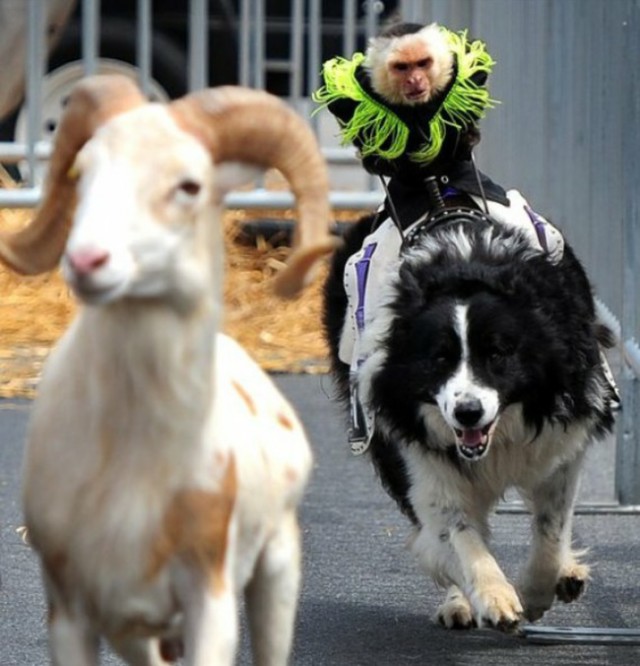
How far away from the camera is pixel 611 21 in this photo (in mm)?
7004

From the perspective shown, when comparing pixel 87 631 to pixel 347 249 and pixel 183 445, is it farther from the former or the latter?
pixel 347 249

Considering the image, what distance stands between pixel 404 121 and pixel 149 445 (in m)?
2.11

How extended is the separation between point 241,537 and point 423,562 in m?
1.81

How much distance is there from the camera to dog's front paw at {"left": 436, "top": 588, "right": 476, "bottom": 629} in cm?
561

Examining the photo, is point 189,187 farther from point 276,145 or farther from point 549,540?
point 549,540

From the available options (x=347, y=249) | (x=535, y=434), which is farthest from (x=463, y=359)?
(x=347, y=249)

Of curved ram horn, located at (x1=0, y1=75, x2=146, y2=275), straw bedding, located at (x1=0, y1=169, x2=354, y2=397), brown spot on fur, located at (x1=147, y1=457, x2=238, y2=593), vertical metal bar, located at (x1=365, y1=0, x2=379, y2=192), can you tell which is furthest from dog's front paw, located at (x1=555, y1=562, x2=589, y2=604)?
vertical metal bar, located at (x1=365, y1=0, x2=379, y2=192)

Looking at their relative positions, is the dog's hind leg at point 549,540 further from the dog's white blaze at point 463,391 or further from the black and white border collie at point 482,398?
the dog's white blaze at point 463,391

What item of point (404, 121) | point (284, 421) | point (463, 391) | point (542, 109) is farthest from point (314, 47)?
point (284, 421)

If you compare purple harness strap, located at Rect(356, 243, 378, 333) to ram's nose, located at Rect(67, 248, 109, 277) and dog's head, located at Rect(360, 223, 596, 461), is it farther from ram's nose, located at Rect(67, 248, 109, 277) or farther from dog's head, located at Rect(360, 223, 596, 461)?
ram's nose, located at Rect(67, 248, 109, 277)

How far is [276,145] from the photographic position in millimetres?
3650

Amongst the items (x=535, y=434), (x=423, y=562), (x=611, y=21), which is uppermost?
(x=611, y=21)

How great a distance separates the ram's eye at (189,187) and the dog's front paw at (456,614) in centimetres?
245

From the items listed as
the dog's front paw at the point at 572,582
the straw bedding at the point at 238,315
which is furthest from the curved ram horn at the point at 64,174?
the straw bedding at the point at 238,315
